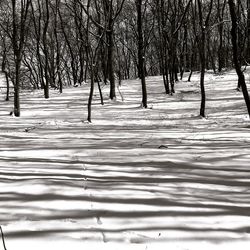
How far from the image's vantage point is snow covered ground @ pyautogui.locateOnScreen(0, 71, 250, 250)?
2.77 meters

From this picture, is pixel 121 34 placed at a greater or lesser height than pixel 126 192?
greater

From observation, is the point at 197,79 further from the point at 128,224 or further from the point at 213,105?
the point at 128,224

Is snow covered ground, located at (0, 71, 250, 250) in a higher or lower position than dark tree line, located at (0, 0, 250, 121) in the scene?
lower

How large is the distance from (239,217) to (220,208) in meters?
0.22

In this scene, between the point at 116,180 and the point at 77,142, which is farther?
the point at 77,142

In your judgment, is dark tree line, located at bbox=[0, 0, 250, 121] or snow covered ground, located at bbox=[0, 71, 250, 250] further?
dark tree line, located at bbox=[0, 0, 250, 121]

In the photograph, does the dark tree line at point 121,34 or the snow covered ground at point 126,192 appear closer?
the snow covered ground at point 126,192

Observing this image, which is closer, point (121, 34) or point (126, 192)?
point (126, 192)

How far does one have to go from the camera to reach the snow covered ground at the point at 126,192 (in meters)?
2.77

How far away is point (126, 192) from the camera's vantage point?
150 inches

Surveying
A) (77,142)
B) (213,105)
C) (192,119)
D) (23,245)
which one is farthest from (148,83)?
(23,245)

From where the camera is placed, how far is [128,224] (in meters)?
2.99

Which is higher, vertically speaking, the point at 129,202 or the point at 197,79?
the point at 197,79

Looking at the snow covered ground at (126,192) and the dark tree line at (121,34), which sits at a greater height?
the dark tree line at (121,34)
